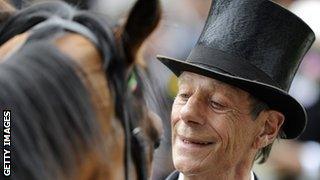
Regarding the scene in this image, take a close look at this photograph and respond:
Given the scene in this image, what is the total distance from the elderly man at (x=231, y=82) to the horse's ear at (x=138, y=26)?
712 millimetres

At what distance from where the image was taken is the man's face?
3.21 metres

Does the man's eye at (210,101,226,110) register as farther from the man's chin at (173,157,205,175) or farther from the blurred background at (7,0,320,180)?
the blurred background at (7,0,320,180)

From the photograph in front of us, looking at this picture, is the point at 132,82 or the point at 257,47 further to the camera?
the point at 257,47

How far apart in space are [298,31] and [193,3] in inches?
111

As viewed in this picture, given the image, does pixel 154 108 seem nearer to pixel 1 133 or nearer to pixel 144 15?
pixel 144 15

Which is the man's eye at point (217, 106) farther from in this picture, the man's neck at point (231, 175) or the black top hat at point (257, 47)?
the man's neck at point (231, 175)

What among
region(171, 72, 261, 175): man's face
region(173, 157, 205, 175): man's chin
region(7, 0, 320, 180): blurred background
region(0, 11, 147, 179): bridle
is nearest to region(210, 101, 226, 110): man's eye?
region(171, 72, 261, 175): man's face

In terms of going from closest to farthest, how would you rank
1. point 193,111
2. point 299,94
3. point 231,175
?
point 193,111
point 231,175
point 299,94

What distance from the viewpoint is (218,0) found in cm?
338

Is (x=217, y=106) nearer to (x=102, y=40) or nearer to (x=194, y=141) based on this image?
(x=194, y=141)

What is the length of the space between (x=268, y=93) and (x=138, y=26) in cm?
94

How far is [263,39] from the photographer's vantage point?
330 cm

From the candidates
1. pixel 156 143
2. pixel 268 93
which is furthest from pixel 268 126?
pixel 156 143

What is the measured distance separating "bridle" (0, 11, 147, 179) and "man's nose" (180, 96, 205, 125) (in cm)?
62
